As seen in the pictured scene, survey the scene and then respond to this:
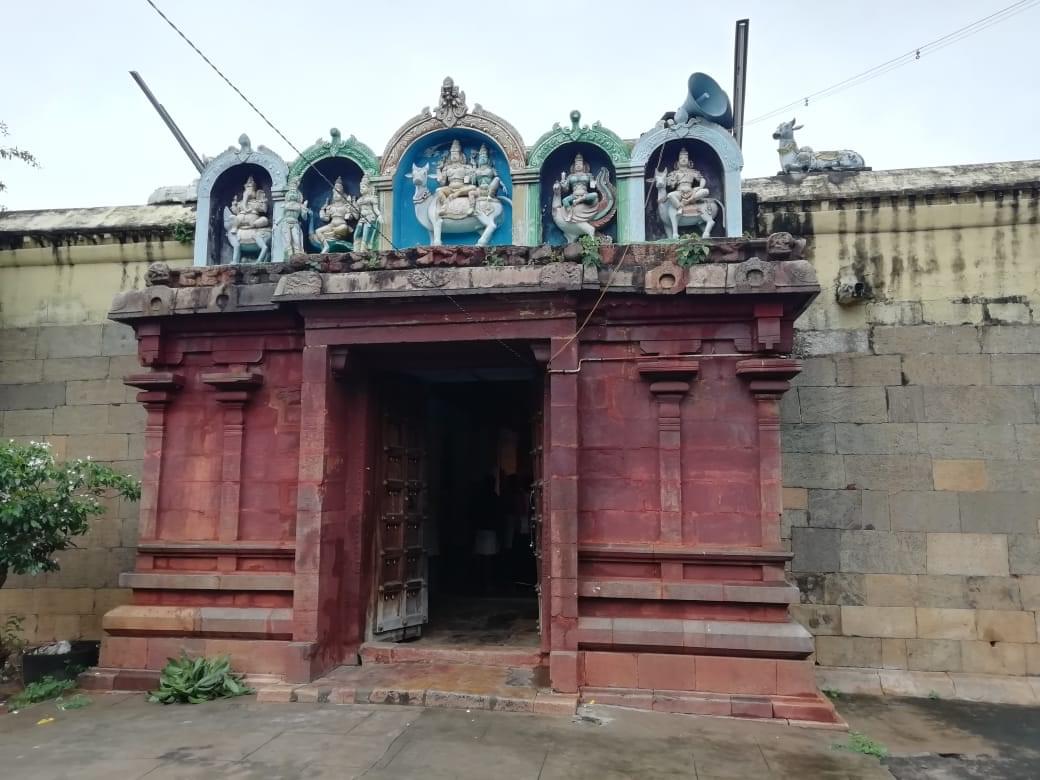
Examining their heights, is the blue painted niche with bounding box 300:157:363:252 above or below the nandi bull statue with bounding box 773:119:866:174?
below

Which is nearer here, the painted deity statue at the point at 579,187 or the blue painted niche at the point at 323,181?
the painted deity statue at the point at 579,187

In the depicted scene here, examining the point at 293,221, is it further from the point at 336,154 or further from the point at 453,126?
the point at 453,126

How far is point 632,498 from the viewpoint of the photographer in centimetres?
716

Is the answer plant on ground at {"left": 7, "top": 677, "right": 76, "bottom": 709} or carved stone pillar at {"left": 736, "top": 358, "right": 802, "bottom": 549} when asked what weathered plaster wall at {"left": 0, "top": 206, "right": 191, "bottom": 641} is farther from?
carved stone pillar at {"left": 736, "top": 358, "right": 802, "bottom": 549}

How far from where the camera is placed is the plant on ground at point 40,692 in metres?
7.20

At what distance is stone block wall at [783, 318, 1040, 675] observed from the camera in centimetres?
816

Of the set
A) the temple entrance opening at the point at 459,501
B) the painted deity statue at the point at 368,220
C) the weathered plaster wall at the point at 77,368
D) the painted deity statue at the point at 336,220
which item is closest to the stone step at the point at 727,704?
the temple entrance opening at the point at 459,501

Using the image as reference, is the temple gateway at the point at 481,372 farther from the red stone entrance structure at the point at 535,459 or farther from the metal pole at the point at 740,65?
the metal pole at the point at 740,65

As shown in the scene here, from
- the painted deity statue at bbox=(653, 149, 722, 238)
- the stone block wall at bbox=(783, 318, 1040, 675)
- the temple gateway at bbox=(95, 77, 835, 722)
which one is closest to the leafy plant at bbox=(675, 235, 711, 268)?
the temple gateway at bbox=(95, 77, 835, 722)

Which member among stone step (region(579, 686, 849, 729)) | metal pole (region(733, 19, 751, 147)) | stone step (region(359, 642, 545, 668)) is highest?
metal pole (region(733, 19, 751, 147))

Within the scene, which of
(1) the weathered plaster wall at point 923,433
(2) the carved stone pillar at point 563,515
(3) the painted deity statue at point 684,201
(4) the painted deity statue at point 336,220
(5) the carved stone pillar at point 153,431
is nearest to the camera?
(2) the carved stone pillar at point 563,515

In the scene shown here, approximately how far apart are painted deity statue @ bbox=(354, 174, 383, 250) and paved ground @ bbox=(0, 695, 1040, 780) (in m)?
4.75

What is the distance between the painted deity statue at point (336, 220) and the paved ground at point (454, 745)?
4.80 meters

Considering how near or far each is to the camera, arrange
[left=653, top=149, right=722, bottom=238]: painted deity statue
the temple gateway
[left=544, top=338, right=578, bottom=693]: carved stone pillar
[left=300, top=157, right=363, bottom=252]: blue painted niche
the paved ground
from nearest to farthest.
Result: the paved ground, [left=544, top=338, right=578, bottom=693]: carved stone pillar, the temple gateway, [left=653, top=149, right=722, bottom=238]: painted deity statue, [left=300, top=157, right=363, bottom=252]: blue painted niche
